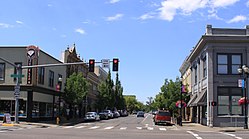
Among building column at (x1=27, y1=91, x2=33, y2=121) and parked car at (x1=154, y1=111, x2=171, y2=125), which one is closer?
building column at (x1=27, y1=91, x2=33, y2=121)

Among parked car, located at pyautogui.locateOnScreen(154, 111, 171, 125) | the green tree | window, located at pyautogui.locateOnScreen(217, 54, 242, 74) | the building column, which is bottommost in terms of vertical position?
parked car, located at pyautogui.locateOnScreen(154, 111, 171, 125)

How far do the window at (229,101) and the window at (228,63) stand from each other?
6.45ft

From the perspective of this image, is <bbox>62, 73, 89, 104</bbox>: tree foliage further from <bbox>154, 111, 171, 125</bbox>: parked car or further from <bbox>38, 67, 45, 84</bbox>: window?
<bbox>154, 111, 171, 125</bbox>: parked car

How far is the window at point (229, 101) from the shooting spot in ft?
135

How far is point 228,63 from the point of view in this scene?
41.5 metres

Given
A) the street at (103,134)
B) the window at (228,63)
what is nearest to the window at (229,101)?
the window at (228,63)

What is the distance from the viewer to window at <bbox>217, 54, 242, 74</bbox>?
41.5 meters

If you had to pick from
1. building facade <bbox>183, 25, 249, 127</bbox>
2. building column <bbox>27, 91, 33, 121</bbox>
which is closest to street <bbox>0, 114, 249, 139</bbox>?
building facade <bbox>183, 25, 249, 127</bbox>

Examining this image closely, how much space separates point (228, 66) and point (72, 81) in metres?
21.8

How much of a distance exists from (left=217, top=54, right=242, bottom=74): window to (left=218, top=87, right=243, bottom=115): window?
6.45 ft

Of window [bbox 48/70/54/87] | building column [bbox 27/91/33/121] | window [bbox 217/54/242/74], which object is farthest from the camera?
window [bbox 48/70/54/87]

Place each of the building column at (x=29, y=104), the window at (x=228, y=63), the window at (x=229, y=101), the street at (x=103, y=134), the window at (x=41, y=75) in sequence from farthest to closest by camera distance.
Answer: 1. the window at (x=41, y=75)
2. the building column at (x=29, y=104)
3. the window at (x=228, y=63)
4. the window at (x=229, y=101)
5. the street at (x=103, y=134)

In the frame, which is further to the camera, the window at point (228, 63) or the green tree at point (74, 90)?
the green tree at point (74, 90)

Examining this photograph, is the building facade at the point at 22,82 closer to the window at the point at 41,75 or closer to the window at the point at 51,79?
the window at the point at 41,75
